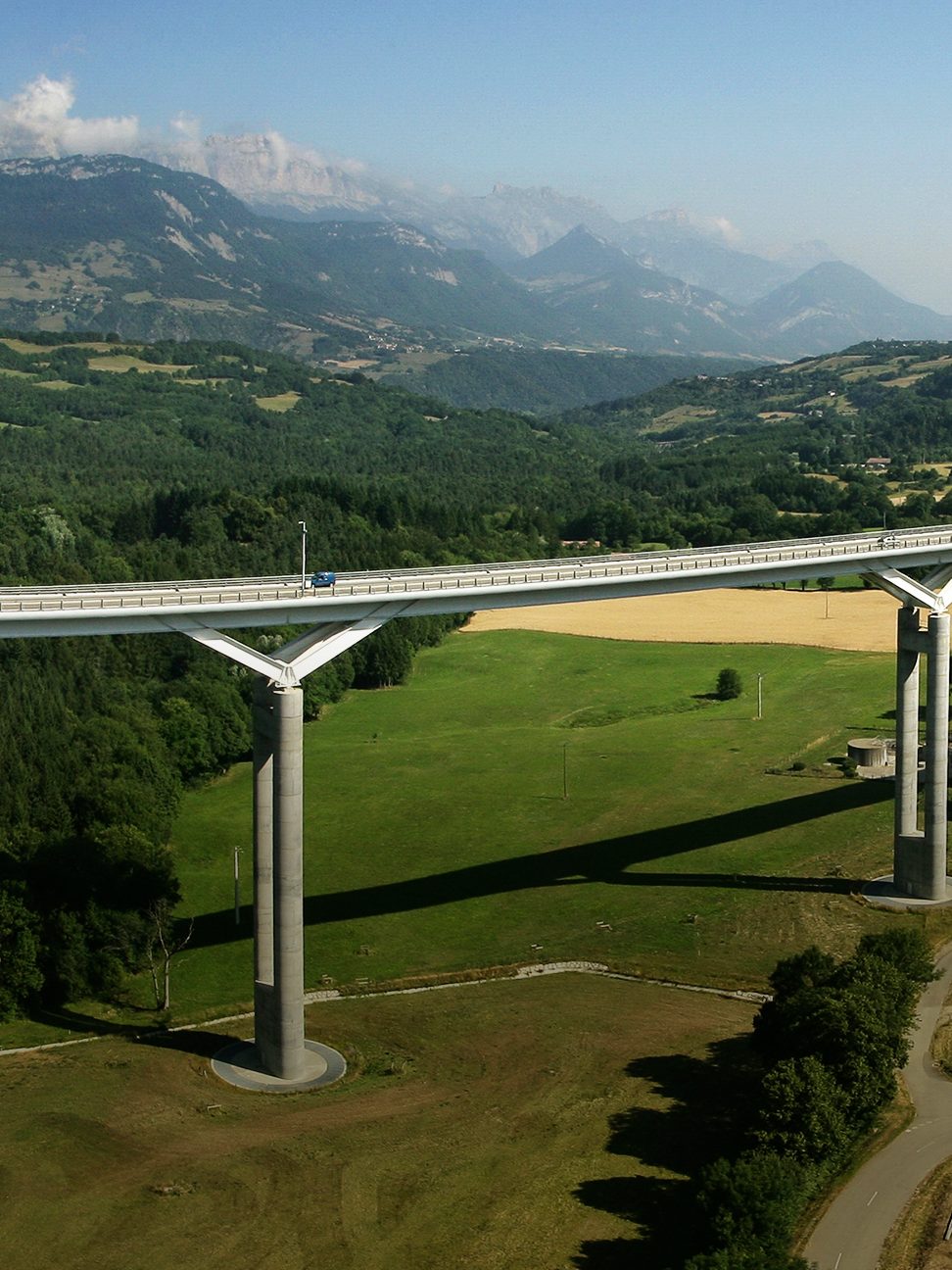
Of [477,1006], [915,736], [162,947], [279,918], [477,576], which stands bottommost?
[477,1006]

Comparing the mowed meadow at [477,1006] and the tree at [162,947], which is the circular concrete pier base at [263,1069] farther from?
the tree at [162,947]

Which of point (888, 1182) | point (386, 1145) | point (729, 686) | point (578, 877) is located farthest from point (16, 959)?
point (729, 686)

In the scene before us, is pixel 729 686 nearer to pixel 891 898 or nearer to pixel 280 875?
pixel 891 898

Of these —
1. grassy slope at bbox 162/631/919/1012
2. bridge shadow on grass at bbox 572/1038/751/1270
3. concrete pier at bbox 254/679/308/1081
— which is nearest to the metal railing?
concrete pier at bbox 254/679/308/1081

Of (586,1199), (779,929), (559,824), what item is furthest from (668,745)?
(586,1199)

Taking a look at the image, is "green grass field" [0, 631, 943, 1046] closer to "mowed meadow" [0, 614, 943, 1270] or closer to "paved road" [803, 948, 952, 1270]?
"mowed meadow" [0, 614, 943, 1270]

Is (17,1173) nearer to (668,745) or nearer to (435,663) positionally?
(668,745)
